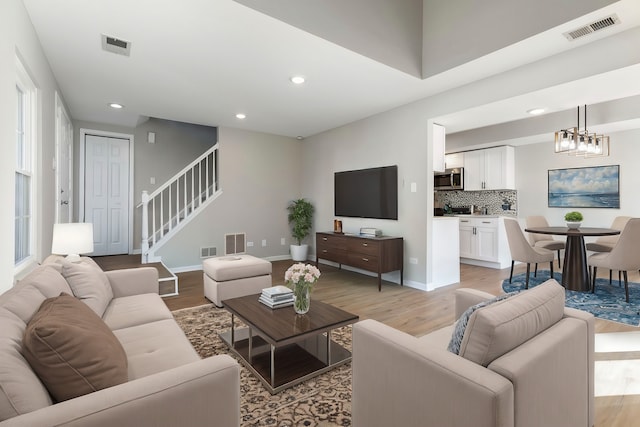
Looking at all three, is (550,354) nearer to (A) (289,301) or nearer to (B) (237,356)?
(A) (289,301)

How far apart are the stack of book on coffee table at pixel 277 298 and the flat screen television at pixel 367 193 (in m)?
2.69

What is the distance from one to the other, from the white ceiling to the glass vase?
2.06 m

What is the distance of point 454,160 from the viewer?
6879 millimetres

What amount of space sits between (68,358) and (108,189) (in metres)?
5.92

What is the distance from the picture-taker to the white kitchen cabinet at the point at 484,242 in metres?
5.65

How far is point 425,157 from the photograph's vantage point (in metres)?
4.23

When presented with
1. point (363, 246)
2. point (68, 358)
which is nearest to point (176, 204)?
point (363, 246)

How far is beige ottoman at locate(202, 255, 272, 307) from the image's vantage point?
3.38m

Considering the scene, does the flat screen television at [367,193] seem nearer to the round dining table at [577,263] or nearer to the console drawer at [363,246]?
the console drawer at [363,246]

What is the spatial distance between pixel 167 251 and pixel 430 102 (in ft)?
15.2

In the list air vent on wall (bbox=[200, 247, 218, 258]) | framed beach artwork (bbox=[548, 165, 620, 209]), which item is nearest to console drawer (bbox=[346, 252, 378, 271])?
air vent on wall (bbox=[200, 247, 218, 258])

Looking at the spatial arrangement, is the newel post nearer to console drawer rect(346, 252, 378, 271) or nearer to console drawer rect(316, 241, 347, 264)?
console drawer rect(316, 241, 347, 264)

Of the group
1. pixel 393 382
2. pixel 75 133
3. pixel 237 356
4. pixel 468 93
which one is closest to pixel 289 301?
pixel 237 356

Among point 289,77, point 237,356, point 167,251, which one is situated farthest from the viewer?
point 167,251
